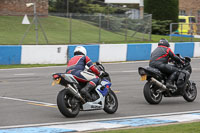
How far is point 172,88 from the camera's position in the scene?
38.1 ft

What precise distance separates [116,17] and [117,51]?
705 centimetres

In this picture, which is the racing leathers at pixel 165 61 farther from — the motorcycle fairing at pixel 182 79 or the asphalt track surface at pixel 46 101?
the asphalt track surface at pixel 46 101

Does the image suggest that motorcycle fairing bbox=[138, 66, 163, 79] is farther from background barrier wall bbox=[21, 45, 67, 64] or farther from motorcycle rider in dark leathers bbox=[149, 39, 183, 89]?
background barrier wall bbox=[21, 45, 67, 64]

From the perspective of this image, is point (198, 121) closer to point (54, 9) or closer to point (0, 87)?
point (0, 87)

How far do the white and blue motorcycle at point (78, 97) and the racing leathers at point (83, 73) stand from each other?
0.36 feet

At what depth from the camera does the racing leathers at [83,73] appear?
31.5ft

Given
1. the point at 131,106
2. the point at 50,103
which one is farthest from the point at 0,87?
the point at 131,106

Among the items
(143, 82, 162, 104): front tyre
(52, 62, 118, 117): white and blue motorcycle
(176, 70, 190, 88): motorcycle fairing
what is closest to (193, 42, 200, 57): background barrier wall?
(176, 70, 190, 88): motorcycle fairing

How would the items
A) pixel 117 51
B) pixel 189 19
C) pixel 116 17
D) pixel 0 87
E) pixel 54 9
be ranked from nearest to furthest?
1. pixel 0 87
2. pixel 117 51
3. pixel 116 17
4. pixel 189 19
5. pixel 54 9

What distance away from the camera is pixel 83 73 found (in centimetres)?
963

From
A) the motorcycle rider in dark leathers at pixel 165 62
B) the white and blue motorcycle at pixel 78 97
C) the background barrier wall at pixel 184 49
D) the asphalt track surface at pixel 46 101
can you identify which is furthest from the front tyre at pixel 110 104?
the background barrier wall at pixel 184 49

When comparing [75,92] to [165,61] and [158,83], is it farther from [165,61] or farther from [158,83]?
[165,61]

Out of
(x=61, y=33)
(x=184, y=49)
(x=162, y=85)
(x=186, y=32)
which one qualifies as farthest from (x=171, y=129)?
(x=186, y=32)

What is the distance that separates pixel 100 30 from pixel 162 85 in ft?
62.6
